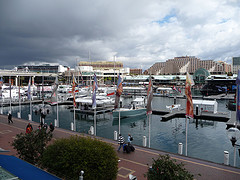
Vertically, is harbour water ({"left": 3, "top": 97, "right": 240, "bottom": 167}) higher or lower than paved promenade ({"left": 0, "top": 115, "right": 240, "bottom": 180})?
lower

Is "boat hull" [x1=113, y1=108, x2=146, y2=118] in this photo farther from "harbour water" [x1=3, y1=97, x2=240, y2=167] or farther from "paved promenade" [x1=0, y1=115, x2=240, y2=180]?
"paved promenade" [x1=0, y1=115, x2=240, y2=180]

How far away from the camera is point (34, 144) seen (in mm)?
10727

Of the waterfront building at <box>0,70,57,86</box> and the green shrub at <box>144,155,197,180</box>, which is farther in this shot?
the waterfront building at <box>0,70,57,86</box>

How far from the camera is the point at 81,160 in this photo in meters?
8.53

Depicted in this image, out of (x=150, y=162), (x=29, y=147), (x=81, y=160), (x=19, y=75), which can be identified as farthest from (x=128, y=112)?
(x=19, y=75)

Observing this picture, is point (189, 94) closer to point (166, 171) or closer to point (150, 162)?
point (150, 162)

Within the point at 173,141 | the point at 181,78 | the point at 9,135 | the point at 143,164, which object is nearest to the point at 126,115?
the point at 173,141

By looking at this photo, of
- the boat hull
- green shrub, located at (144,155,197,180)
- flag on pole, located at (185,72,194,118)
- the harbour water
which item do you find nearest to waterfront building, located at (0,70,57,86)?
the boat hull

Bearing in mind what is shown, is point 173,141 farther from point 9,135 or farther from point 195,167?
point 9,135

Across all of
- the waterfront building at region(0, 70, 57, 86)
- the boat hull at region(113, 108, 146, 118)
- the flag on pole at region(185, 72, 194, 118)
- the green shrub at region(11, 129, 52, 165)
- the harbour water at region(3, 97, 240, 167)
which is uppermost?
the waterfront building at region(0, 70, 57, 86)

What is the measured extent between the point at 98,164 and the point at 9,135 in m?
17.2

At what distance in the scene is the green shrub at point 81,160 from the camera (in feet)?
27.5

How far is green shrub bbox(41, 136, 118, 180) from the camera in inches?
330

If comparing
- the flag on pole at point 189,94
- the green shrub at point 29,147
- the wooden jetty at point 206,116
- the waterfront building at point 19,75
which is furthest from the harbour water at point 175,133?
the waterfront building at point 19,75
